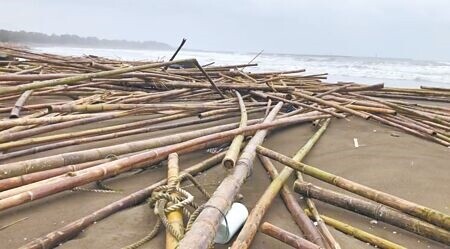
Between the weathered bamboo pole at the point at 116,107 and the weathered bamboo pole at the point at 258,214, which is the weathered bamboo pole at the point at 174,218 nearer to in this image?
the weathered bamboo pole at the point at 258,214

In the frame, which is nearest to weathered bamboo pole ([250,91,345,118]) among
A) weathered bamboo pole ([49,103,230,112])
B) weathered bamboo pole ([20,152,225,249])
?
weathered bamboo pole ([49,103,230,112])

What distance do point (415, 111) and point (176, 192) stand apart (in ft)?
11.5

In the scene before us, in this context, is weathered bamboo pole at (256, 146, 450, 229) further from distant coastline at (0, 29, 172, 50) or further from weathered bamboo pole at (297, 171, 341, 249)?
distant coastline at (0, 29, 172, 50)

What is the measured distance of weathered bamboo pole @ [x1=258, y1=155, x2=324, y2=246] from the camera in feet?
6.42

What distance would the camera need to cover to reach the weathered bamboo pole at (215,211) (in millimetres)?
1504

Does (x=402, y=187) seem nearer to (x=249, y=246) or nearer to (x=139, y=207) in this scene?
(x=249, y=246)

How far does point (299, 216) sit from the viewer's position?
218cm

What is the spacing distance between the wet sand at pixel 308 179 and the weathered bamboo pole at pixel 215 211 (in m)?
0.24

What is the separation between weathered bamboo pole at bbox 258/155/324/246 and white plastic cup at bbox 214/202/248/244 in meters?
0.31

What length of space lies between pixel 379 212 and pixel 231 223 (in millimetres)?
863

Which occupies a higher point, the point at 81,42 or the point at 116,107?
the point at 116,107

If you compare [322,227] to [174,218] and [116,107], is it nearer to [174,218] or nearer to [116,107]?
[174,218]

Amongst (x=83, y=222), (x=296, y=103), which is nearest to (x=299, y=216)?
(x=83, y=222)

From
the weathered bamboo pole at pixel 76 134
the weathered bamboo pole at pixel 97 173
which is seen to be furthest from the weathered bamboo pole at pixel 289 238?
the weathered bamboo pole at pixel 76 134
